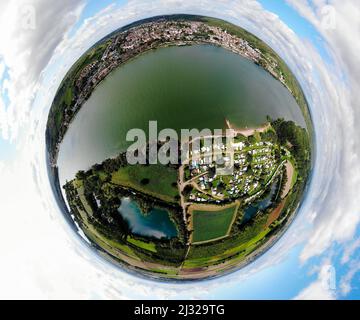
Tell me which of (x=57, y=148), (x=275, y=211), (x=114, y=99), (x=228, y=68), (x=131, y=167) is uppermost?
(x=228, y=68)

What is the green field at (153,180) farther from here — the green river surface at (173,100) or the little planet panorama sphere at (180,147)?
the green river surface at (173,100)

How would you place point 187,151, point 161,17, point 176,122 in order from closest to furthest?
point 187,151
point 176,122
point 161,17

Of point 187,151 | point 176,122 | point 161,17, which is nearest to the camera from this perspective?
point 187,151

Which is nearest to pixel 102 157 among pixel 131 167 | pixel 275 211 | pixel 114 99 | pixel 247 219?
pixel 131 167

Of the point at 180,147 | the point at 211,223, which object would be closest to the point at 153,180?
the point at 180,147

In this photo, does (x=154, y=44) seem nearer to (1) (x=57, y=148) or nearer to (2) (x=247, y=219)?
(1) (x=57, y=148)
